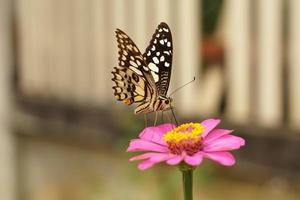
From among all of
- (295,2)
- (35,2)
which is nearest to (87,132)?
(35,2)

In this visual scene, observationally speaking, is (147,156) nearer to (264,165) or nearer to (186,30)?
(264,165)

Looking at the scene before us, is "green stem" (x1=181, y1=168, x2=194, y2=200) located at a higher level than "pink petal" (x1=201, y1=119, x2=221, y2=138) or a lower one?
lower

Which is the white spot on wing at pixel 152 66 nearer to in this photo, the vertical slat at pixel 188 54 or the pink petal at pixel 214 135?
the pink petal at pixel 214 135

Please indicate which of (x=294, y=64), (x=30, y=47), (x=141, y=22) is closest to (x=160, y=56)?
(x=294, y=64)

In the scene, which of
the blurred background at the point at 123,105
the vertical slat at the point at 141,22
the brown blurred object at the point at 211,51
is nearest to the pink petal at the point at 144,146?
the blurred background at the point at 123,105

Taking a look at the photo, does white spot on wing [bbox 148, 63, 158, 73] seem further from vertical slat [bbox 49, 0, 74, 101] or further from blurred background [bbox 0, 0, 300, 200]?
vertical slat [bbox 49, 0, 74, 101]

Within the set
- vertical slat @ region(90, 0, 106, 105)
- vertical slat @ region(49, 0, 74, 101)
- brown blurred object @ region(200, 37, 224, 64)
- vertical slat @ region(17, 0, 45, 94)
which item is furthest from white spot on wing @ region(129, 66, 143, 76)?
vertical slat @ region(17, 0, 45, 94)

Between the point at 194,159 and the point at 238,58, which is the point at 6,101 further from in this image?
the point at 194,159
